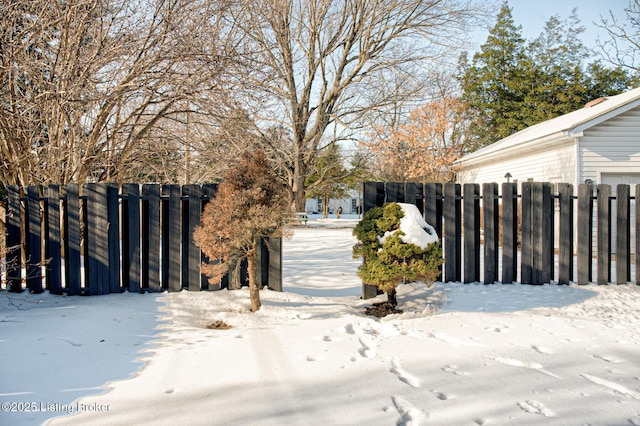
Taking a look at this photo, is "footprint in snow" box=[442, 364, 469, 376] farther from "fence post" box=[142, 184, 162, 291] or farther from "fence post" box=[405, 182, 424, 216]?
"fence post" box=[142, 184, 162, 291]

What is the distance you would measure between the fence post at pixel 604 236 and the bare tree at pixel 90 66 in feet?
20.1

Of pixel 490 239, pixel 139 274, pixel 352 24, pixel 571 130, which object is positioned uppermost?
pixel 352 24

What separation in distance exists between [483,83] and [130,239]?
27881mm

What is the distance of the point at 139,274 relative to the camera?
5.38 meters

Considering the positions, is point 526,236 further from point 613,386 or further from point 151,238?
point 151,238

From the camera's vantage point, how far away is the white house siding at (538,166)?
10.4m

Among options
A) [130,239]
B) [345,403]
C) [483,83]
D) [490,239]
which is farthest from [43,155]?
[483,83]

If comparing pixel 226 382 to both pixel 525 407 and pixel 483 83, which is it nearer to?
pixel 525 407

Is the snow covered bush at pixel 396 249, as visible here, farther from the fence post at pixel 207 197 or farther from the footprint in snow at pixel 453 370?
the fence post at pixel 207 197

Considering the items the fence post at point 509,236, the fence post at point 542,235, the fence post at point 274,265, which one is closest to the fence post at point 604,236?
the fence post at point 542,235

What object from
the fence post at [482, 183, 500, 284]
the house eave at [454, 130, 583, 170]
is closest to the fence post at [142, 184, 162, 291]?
the fence post at [482, 183, 500, 284]

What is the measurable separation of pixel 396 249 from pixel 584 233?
11.5 feet

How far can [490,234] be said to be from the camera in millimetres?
5926

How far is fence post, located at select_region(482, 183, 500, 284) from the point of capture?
5.89 meters
